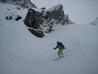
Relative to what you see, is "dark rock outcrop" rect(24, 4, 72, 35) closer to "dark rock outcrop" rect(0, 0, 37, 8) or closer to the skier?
"dark rock outcrop" rect(0, 0, 37, 8)

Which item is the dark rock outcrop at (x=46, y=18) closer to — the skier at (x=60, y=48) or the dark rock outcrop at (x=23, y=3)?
the dark rock outcrop at (x=23, y=3)

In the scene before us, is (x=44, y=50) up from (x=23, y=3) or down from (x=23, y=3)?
down

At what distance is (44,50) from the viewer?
5.94 feet

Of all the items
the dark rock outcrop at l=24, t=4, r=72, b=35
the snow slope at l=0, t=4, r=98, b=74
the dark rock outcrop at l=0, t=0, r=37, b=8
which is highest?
the dark rock outcrop at l=0, t=0, r=37, b=8

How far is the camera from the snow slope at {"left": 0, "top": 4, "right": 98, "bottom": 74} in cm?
175

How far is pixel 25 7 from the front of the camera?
1.80 metres

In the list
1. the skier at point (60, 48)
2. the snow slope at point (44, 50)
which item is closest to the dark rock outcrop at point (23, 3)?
the snow slope at point (44, 50)

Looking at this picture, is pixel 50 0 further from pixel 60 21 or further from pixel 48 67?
pixel 48 67

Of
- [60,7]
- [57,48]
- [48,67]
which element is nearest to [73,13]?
[60,7]

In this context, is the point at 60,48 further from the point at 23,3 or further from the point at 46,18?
the point at 23,3

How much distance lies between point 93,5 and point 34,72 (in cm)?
91

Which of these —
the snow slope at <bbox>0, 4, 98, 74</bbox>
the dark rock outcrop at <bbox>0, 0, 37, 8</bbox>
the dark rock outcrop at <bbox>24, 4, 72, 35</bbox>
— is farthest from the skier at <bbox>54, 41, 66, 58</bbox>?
the dark rock outcrop at <bbox>0, 0, 37, 8</bbox>

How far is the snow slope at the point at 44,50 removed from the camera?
1.75m

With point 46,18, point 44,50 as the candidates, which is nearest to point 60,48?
point 44,50
